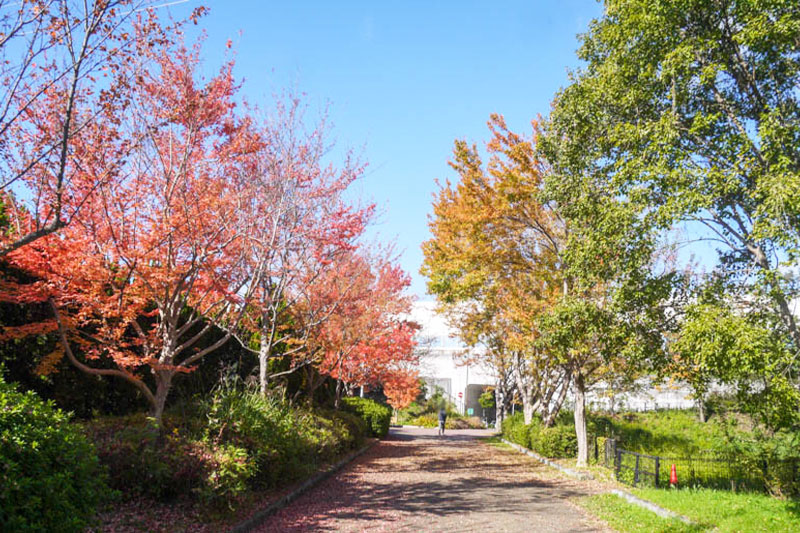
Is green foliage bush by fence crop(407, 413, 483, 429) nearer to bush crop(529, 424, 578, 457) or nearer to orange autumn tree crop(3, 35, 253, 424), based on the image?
bush crop(529, 424, 578, 457)

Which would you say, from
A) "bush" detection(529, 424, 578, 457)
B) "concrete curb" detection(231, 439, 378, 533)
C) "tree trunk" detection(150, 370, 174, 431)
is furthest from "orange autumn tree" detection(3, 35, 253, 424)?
"bush" detection(529, 424, 578, 457)

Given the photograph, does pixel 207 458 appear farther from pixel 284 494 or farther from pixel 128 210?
pixel 128 210

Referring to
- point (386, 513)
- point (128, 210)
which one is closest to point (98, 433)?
point (128, 210)

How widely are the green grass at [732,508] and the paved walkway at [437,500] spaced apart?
1.54 metres

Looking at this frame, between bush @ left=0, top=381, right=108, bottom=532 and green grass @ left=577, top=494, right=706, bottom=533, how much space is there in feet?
23.4

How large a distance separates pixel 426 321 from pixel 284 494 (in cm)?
3949

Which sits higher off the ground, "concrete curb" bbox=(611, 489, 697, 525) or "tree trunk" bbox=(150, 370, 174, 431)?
"tree trunk" bbox=(150, 370, 174, 431)

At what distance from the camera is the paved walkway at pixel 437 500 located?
773 centimetres

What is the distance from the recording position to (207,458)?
23.8 ft

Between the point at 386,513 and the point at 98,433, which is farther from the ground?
the point at 98,433

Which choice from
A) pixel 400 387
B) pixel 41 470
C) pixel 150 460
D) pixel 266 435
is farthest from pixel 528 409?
pixel 41 470

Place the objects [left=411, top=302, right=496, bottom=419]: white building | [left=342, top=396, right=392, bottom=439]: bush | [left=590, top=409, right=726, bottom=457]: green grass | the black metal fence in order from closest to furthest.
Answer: the black metal fence, [left=590, top=409, right=726, bottom=457]: green grass, [left=342, top=396, right=392, bottom=439]: bush, [left=411, top=302, right=496, bottom=419]: white building

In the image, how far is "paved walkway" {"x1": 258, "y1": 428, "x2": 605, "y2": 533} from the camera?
7.73 metres

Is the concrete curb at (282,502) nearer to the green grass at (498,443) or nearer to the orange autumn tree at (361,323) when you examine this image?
the orange autumn tree at (361,323)
